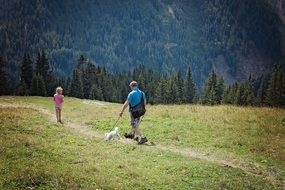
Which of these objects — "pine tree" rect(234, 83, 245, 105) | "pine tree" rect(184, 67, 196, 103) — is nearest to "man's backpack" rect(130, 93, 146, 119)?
"pine tree" rect(234, 83, 245, 105)

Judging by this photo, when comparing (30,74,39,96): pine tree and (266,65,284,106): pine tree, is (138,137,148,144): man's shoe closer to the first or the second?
(30,74,39,96): pine tree

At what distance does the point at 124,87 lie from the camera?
15850 centimetres

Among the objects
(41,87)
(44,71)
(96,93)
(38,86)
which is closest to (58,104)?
(41,87)

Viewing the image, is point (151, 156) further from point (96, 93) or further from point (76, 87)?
point (96, 93)

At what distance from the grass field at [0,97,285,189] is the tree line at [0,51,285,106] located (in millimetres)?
83034

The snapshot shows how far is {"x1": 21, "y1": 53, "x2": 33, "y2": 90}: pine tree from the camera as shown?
117 metres

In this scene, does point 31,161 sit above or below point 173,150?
above

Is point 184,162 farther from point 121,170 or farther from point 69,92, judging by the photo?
point 69,92

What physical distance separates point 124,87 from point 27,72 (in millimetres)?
45636

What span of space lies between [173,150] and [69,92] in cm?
10983

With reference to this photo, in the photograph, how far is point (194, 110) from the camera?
41875 millimetres

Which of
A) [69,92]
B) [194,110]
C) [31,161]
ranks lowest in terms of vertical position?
[69,92]

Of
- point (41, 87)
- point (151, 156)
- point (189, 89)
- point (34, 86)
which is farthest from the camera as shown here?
point (189, 89)

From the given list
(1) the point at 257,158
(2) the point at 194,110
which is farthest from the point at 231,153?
(2) the point at 194,110
